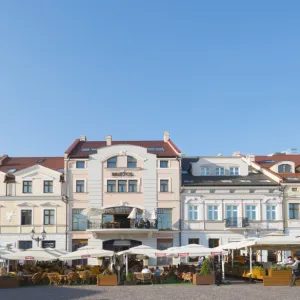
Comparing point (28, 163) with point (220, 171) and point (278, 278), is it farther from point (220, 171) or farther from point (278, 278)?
point (278, 278)

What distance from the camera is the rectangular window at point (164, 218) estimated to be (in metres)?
49.8

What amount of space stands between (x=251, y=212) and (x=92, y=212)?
41.5 feet

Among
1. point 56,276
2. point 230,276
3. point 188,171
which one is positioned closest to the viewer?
point 56,276

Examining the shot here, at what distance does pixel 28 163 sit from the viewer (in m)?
52.8

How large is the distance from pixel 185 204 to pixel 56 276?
19.1 meters

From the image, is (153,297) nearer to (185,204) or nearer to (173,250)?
(173,250)

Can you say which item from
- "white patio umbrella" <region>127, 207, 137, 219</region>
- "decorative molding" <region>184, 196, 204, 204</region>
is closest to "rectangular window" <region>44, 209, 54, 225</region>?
"white patio umbrella" <region>127, 207, 137, 219</region>

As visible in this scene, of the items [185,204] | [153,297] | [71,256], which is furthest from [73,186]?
[153,297]

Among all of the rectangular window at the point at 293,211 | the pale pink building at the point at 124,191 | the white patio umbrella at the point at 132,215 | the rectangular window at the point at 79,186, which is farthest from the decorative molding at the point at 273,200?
the rectangular window at the point at 79,186

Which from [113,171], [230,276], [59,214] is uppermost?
[113,171]

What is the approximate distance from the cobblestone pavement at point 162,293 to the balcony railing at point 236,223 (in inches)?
748

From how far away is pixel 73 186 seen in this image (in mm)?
50000

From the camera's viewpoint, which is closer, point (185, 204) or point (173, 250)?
point (173, 250)

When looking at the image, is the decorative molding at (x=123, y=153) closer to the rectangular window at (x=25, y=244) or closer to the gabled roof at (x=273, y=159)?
the rectangular window at (x=25, y=244)
